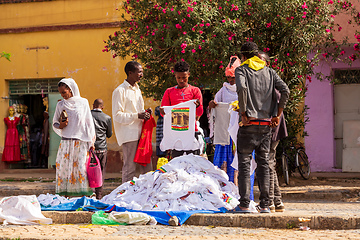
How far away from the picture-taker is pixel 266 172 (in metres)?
6.73

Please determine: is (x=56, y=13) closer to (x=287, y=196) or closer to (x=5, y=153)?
(x=5, y=153)

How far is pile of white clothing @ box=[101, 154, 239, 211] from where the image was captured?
7.10 metres

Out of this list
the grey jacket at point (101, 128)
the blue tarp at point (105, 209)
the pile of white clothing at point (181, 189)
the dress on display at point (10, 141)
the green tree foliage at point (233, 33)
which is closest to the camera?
the blue tarp at point (105, 209)

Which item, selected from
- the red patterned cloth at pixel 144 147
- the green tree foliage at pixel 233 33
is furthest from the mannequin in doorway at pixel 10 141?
the red patterned cloth at pixel 144 147

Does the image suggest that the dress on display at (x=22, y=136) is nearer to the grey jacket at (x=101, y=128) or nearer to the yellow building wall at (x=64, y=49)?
the yellow building wall at (x=64, y=49)

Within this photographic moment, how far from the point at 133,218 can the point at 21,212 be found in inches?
57.9

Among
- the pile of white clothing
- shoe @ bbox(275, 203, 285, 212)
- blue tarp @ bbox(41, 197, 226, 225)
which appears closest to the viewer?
blue tarp @ bbox(41, 197, 226, 225)

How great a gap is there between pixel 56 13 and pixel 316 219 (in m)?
12.1

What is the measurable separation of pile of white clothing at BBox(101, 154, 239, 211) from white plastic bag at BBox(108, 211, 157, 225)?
1.36ft

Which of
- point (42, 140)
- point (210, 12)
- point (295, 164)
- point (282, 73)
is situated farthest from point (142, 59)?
point (42, 140)

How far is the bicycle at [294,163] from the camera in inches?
465

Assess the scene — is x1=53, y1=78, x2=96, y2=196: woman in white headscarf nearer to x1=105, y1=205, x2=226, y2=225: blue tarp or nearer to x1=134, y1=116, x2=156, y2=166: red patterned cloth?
x1=134, y1=116, x2=156, y2=166: red patterned cloth

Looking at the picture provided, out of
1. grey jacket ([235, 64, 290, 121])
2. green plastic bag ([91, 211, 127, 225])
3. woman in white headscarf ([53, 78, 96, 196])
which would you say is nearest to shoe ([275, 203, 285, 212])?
grey jacket ([235, 64, 290, 121])

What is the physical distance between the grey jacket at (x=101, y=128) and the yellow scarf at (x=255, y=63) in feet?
11.5
